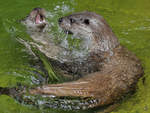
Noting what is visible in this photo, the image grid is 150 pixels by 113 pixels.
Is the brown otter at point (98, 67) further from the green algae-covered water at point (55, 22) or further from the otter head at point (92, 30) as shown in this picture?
the green algae-covered water at point (55, 22)

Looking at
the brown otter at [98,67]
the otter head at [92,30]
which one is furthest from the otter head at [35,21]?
the otter head at [92,30]

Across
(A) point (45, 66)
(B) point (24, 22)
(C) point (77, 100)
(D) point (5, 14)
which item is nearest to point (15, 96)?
(C) point (77, 100)

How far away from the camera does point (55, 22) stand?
A: 473 cm

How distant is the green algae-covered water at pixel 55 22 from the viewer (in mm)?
2980

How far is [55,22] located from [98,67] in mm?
1623

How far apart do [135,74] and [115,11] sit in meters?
2.91

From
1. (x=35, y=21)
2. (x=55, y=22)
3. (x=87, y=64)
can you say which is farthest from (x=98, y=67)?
(x=55, y=22)

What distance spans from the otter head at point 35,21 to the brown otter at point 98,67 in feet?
1.13

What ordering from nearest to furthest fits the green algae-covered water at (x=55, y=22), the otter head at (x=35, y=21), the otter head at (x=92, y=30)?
the green algae-covered water at (x=55, y=22) → the otter head at (x=92, y=30) → the otter head at (x=35, y=21)

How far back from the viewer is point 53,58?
3797 mm

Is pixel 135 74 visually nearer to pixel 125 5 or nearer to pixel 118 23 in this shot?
pixel 118 23

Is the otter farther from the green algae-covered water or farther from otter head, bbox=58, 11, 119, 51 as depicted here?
the green algae-covered water

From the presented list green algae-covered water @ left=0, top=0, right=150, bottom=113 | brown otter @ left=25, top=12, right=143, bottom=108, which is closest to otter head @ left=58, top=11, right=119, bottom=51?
brown otter @ left=25, top=12, right=143, bottom=108

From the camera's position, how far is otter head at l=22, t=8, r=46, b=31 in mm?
4293
